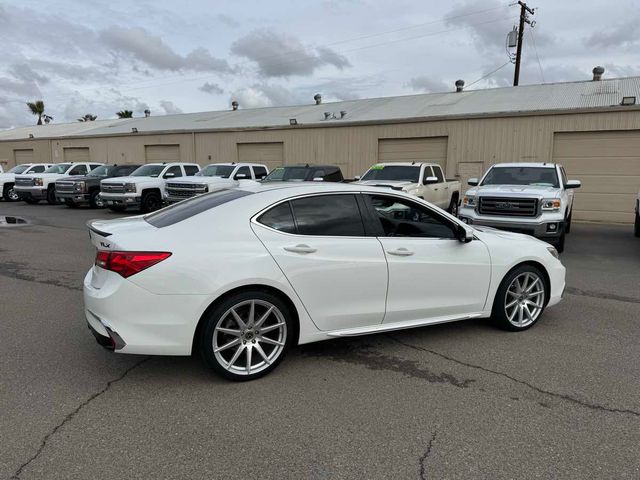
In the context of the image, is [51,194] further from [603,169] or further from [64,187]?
[603,169]

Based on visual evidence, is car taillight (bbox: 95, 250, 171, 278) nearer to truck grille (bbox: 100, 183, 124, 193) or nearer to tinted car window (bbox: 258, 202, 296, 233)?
tinted car window (bbox: 258, 202, 296, 233)

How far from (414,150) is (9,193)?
18.3m

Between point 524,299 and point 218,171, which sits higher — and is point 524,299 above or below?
below

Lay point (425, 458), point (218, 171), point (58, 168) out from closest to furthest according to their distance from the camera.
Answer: point (425, 458) → point (218, 171) → point (58, 168)

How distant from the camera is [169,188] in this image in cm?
1602

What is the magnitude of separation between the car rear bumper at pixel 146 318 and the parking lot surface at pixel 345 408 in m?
0.39

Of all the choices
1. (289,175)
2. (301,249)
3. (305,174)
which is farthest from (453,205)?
(301,249)

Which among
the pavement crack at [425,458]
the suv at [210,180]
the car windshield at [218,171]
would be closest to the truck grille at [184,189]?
the suv at [210,180]

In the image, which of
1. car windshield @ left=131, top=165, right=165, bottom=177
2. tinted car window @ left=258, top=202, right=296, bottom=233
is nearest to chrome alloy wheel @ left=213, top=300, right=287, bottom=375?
tinted car window @ left=258, top=202, right=296, bottom=233

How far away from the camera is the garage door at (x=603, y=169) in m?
15.5

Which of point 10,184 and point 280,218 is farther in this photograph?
point 10,184

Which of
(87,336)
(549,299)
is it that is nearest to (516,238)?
(549,299)

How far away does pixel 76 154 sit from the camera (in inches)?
1217

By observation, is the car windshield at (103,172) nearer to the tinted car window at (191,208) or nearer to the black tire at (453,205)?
the black tire at (453,205)
